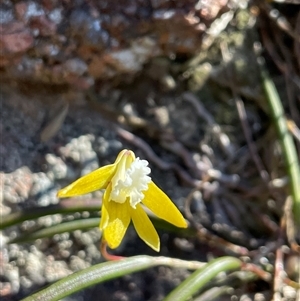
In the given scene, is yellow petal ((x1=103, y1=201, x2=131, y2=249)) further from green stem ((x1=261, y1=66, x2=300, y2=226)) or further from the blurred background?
green stem ((x1=261, y1=66, x2=300, y2=226))

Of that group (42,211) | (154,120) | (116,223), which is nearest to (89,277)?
(116,223)

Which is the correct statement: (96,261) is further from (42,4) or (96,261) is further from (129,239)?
(42,4)

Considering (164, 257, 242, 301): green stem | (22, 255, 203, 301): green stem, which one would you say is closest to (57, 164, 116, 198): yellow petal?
(22, 255, 203, 301): green stem

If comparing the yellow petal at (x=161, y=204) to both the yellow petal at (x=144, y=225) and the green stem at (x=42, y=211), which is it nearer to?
the yellow petal at (x=144, y=225)

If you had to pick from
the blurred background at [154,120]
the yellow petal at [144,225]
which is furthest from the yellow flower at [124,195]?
the blurred background at [154,120]

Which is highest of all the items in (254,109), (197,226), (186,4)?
(186,4)

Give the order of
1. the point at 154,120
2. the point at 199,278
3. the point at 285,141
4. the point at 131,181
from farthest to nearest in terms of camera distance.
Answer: the point at 154,120
the point at 285,141
the point at 199,278
the point at 131,181

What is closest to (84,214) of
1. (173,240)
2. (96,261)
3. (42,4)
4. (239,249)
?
(96,261)

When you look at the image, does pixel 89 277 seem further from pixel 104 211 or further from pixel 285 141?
pixel 285 141
